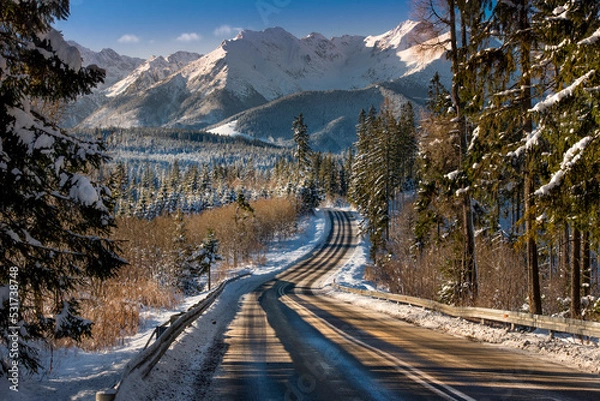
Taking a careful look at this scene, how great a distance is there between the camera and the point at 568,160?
24.9ft

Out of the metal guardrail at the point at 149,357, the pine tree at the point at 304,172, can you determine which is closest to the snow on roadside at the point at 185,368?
the metal guardrail at the point at 149,357

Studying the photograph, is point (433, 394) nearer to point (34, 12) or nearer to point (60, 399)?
point (60, 399)

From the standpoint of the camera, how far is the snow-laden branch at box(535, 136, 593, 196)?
24.2ft

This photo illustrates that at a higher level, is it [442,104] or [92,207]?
[442,104]

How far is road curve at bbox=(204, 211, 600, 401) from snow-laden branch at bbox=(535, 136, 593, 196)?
3278mm

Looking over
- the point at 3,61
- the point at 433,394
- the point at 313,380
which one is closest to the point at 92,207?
the point at 3,61

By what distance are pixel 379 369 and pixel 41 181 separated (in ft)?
20.4

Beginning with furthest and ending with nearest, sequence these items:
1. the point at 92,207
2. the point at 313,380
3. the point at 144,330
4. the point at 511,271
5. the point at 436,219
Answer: the point at 436,219, the point at 511,271, the point at 144,330, the point at 313,380, the point at 92,207

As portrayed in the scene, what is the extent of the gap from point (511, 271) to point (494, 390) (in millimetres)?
13636

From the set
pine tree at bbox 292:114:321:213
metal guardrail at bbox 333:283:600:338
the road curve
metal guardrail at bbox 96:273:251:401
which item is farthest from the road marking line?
pine tree at bbox 292:114:321:213

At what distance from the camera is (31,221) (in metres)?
6.52

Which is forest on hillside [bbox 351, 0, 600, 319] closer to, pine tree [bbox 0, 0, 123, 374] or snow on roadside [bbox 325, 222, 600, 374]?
snow on roadside [bbox 325, 222, 600, 374]

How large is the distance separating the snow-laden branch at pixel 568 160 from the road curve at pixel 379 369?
3.28 m

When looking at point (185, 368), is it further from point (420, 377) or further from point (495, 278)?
point (495, 278)
